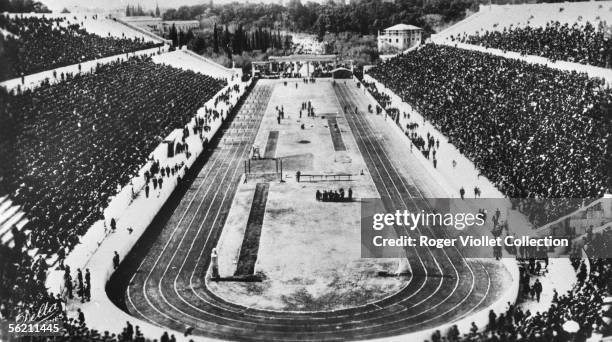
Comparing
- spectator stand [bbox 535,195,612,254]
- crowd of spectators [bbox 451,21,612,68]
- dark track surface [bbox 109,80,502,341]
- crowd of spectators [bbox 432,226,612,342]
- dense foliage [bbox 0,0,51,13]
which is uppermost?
dense foliage [bbox 0,0,51,13]

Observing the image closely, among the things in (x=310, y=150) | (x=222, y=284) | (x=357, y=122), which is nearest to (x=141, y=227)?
(x=222, y=284)

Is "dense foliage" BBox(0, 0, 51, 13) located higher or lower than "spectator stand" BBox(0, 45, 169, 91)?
higher

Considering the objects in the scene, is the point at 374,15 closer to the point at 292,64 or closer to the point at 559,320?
the point at 292,64

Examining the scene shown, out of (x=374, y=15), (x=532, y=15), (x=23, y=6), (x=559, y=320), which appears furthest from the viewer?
(x=374, y=15)

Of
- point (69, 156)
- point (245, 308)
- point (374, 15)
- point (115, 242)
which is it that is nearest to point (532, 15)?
point (69, 156)

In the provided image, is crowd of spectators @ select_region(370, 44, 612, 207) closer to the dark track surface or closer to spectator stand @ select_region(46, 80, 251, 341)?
the dark track surface

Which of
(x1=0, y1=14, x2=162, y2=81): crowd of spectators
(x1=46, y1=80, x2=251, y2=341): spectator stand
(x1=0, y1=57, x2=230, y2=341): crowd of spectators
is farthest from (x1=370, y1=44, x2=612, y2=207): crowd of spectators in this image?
(x1=0, y1=14, x2=162, y2=81): crowd of spectators

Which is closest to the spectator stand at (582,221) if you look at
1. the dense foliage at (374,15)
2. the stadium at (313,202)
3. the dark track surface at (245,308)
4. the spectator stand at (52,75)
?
the stadium at (313,202)
